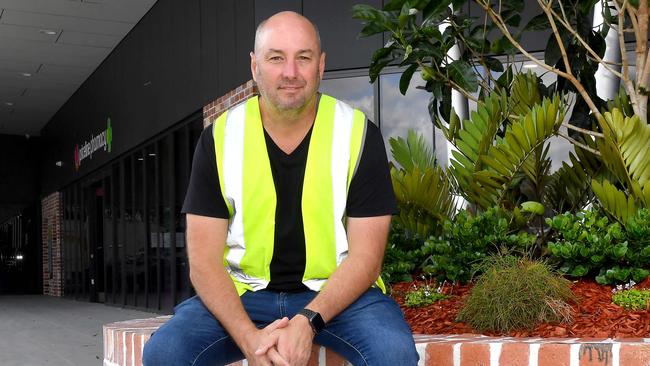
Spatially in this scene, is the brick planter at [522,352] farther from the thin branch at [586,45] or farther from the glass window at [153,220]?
the glass window at [153,220]

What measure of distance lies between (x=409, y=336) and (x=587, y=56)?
8.58 feet

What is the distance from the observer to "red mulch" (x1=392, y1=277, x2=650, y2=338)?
2699 millimetres

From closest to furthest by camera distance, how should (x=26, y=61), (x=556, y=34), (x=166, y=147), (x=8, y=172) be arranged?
(x=556, y=34)
(x=166, y=147)
(x=26, y=61)
(x=8, y=172)

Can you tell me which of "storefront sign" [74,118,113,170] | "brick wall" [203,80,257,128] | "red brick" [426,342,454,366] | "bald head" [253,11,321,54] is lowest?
"red brick" [426,342,454,366]

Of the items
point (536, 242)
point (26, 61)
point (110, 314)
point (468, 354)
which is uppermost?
point (26, 61)

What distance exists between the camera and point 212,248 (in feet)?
6.98

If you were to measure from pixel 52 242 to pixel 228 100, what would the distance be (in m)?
12.4

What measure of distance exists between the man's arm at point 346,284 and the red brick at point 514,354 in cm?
54

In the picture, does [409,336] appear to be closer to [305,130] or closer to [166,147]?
[305,130]

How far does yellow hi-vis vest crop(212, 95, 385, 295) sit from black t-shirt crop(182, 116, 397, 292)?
0.06ft

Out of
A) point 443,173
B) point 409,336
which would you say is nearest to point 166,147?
point 443,173

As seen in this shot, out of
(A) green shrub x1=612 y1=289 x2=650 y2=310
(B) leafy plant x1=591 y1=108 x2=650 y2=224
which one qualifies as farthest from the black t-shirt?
(B) leafy plant x1=591 y1=108 x2=650 y2=224

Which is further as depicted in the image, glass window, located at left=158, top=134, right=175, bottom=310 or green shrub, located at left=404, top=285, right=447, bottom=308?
glass window, located at left=158, top=134, right=175, bottom=310

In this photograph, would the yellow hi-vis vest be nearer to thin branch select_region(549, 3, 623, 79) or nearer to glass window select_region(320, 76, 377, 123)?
thin branch select_region(549, 3, 623, 79)
